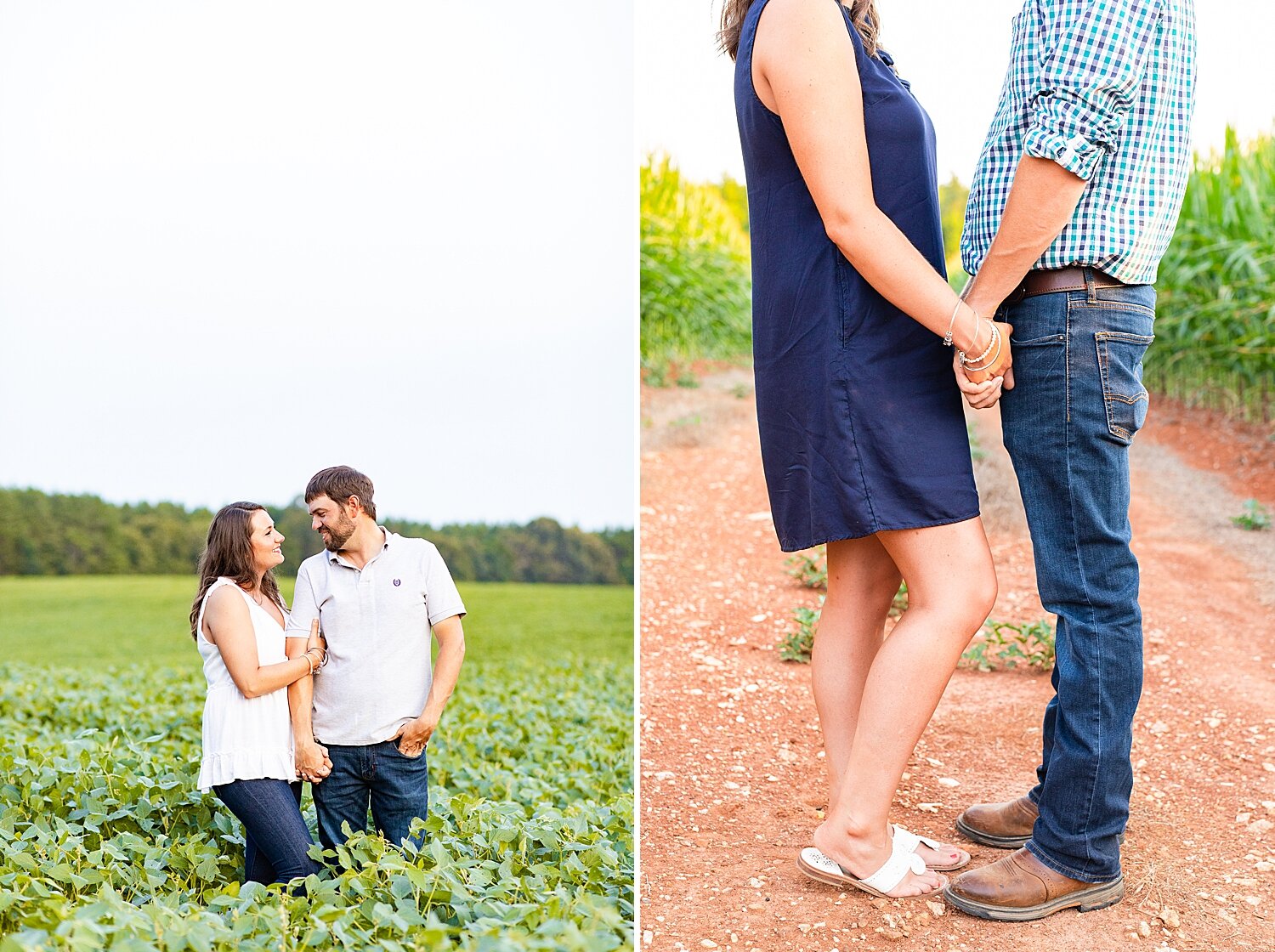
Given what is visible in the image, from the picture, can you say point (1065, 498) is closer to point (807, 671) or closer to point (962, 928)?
point (962, 928)

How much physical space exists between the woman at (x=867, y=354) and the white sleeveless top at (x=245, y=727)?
1054mm

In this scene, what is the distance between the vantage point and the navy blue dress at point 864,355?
1.91m

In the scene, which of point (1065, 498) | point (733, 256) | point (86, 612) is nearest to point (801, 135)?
point (1065, 498)

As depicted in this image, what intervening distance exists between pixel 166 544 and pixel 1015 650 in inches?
437

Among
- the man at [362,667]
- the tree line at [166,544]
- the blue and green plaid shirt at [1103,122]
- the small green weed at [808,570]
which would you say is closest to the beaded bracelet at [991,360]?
the blue and green plaid shirt at [1103,122]

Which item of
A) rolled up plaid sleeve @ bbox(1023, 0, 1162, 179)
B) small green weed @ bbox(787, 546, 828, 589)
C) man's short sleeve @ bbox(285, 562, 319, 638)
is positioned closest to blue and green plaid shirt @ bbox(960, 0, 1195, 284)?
rolled up plaid sleeve @ bbox(1023, 0, 1162, 179)

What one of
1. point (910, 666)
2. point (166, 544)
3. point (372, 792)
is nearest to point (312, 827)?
point (372, 792)

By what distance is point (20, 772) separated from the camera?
2.89 metres

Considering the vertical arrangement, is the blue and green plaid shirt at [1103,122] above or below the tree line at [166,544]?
above

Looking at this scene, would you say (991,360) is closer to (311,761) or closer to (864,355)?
(864,355)

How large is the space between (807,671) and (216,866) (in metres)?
1.66

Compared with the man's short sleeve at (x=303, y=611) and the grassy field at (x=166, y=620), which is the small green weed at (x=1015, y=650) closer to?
the man's short sleeve at (x=303, y=611)

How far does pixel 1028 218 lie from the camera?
1.80m

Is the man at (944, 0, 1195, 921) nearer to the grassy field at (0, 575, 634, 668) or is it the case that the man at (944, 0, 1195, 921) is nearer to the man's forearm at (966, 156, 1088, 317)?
the man's forearm at (966, 156, 1088, 317)
